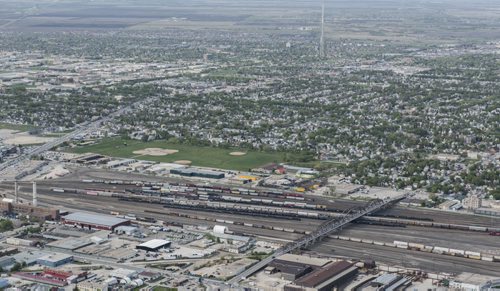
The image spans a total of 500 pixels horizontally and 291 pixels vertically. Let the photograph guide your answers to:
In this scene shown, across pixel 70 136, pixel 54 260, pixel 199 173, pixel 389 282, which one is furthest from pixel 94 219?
pixel 70 136

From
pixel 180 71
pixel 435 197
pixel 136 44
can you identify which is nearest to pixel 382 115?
pixel 435 197

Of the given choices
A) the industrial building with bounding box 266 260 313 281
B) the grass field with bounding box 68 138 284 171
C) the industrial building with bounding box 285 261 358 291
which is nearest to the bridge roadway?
the industrial building with bounding box 266 260 313 281

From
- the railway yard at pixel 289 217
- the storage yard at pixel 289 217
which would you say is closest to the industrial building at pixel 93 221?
the storage yard at pixel 289 217

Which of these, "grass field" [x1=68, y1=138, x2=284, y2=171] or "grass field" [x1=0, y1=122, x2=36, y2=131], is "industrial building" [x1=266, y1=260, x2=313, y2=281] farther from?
"grass field" [x1=0, y1=122, x2=36, y2=131]

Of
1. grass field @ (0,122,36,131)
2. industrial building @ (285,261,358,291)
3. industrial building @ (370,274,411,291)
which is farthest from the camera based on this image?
grass field @ (0,122,36,131)

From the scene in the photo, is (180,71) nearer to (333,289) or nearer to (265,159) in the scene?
(265,159)

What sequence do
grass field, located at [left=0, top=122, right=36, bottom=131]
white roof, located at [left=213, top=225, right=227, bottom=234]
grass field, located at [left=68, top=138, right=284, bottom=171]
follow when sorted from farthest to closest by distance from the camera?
grass field, located at [left=0, top=122, right=36, bottom=131] → grass field, located at [left=68, top=138, right=284, bottom=171] → white roof, located at [left=213, top=225, right=227, bottom=234]

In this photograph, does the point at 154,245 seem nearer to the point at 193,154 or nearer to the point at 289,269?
the point at 289,269
